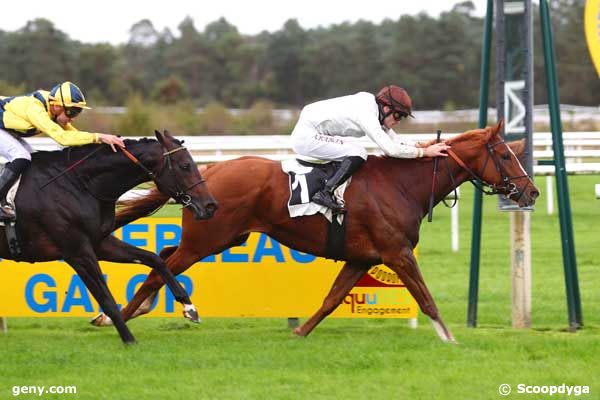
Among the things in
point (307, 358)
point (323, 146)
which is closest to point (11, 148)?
point (323, 146)

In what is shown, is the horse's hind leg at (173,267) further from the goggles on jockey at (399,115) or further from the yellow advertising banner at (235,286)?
the goggles on jockey at (399,115)

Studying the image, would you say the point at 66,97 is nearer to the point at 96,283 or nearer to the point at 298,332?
the point at 96,283

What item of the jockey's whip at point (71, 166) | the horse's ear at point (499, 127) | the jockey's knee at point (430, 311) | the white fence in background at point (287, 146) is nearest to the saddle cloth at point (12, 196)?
the jockey's whip at point (71, 166)

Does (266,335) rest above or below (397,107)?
below

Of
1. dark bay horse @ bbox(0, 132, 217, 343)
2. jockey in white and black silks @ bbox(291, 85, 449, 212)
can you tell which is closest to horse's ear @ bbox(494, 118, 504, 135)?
Answer: jockey in white and black silks @ bbox(291, 85, 449, 212)

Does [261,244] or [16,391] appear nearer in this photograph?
[16,391]

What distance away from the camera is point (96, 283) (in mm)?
7914

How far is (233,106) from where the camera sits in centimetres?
6094

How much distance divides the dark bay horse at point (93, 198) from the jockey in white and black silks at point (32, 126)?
12cm

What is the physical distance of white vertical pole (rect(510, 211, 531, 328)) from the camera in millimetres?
8922

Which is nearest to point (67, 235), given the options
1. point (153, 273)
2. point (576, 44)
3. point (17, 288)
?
point (153, 273)

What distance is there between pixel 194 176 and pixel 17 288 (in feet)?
7.32

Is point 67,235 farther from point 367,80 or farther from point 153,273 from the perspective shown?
point 367,80

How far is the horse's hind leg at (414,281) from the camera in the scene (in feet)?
26.6
